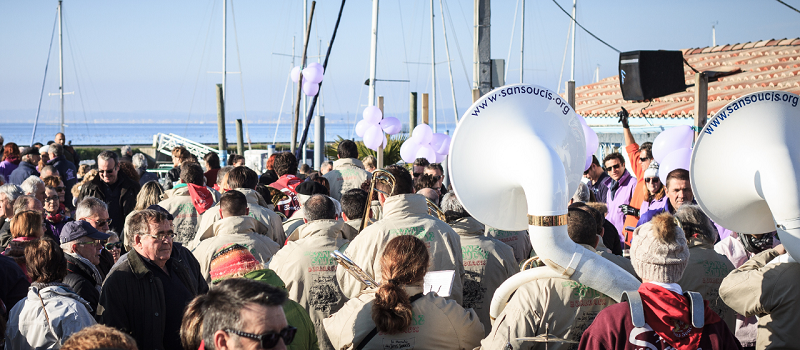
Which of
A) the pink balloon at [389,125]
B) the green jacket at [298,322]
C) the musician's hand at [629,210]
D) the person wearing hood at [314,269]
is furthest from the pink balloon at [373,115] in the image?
the green jacket at [298,322]

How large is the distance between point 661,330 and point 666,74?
558 centimetres

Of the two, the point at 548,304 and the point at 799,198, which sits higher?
the point at 799,198

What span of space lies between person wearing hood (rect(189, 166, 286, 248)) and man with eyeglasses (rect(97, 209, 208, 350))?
1.53 metres

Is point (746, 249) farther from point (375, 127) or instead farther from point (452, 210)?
point (375, 127)

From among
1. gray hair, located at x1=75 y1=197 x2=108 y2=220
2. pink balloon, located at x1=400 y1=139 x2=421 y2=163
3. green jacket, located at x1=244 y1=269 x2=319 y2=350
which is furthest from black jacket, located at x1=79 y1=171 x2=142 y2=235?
green jacket, located at x1=244 y1=269 x2=319 y2=350

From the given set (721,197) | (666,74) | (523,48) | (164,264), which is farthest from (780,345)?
(523,48)

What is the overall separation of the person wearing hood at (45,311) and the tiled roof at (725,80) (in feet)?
31.8

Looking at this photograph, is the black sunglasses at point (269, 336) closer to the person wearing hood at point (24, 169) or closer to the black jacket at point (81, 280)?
the black jacket at point (81, 280)

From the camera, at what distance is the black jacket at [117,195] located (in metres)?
7.21

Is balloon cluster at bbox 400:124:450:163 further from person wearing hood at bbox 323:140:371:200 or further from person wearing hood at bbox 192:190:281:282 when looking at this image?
person wearing hood at bbox 192:190:281:282

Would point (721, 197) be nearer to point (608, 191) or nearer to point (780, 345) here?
point (780, 345)

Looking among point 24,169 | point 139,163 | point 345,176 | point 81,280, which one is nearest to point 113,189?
point 139,163

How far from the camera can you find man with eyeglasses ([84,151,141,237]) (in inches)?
283

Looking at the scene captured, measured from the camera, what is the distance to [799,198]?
266 centimetres
